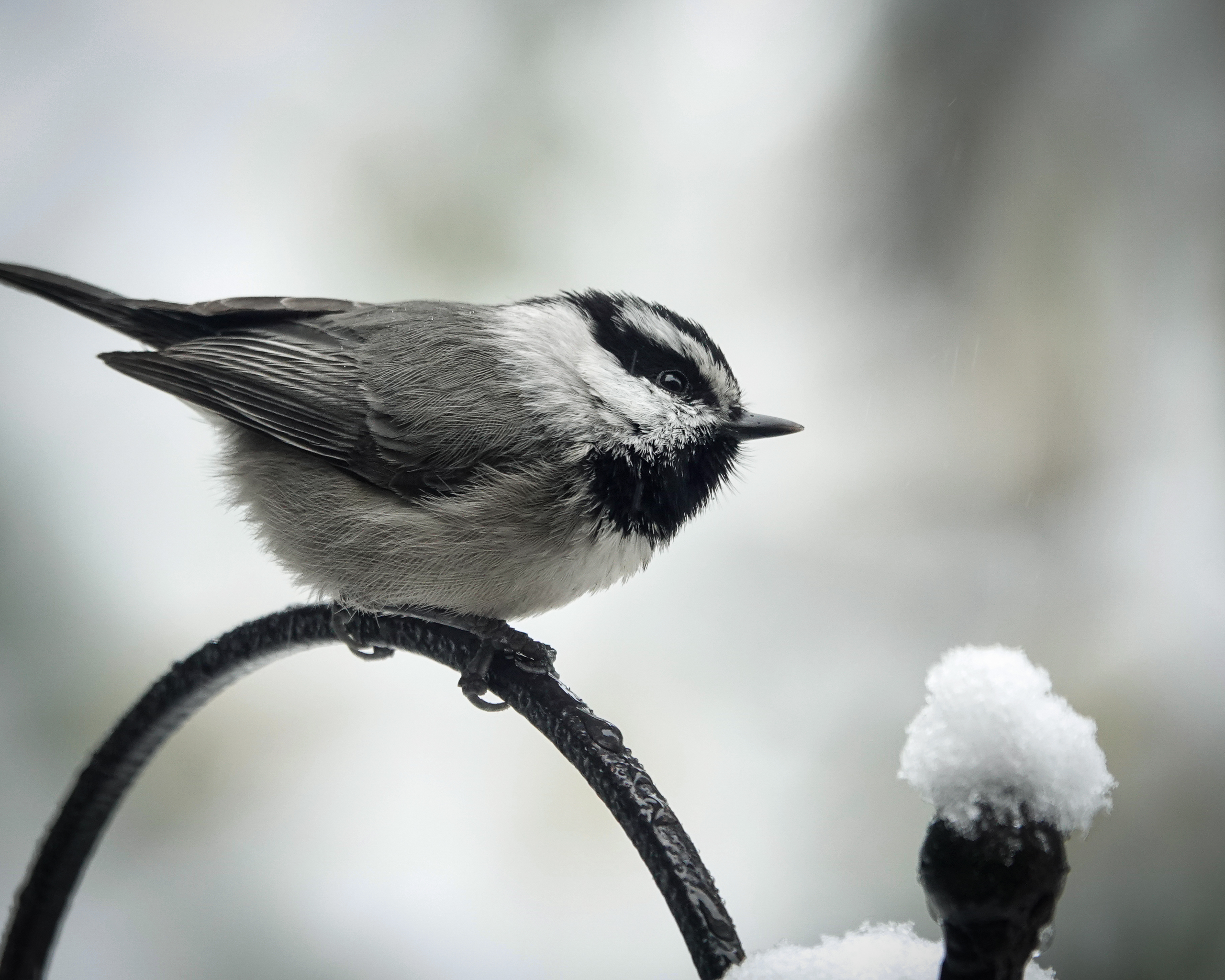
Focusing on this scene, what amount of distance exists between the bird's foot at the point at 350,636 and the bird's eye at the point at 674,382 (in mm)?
507

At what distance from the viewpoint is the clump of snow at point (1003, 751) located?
18.1 inches

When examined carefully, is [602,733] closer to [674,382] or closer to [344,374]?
[674,382]

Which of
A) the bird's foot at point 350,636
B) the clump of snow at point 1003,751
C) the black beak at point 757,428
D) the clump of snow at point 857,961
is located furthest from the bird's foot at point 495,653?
the clump of snow at point 1003,751

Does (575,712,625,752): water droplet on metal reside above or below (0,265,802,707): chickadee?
below

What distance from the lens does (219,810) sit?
6.02 feet

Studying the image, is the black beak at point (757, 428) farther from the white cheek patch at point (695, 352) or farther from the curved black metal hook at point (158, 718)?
the curved black metal hook at point (158, 718)

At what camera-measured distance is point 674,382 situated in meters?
1.29

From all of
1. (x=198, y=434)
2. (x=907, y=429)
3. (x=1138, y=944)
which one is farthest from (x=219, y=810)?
(x=1138, y=944)

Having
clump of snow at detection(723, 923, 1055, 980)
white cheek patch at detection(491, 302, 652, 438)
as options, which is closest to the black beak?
white cheek patch at detection(491, 302, 652, 438)

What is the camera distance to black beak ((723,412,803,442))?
128cm

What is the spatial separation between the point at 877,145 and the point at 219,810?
1.81 metres

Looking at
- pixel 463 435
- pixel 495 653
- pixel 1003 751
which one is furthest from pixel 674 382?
pixel 1003 751

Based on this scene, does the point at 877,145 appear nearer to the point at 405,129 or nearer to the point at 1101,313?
the point at 1101,313

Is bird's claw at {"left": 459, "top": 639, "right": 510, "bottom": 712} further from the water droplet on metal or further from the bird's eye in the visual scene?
the bird's eye
